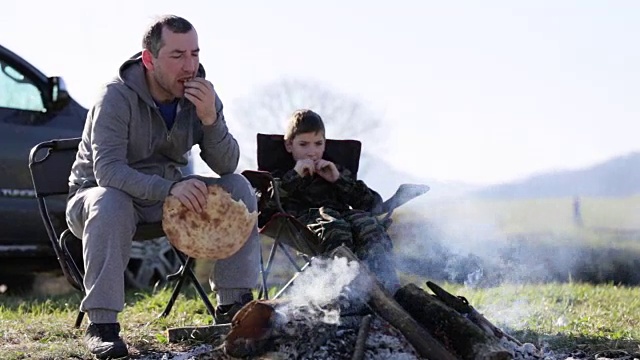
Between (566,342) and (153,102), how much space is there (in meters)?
2.03

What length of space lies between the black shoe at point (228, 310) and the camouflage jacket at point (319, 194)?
810mm

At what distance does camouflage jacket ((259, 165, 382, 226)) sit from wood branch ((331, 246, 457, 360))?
134 centimetres

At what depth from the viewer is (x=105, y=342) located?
3.88 m

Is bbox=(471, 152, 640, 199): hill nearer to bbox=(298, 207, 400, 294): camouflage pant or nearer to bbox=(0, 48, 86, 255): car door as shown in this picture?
bbox=(298, 207, 400, 294): camouflage pant

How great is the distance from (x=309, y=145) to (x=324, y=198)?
10.9 inches

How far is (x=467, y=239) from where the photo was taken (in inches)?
214

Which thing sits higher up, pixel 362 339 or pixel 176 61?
pixel 176 61

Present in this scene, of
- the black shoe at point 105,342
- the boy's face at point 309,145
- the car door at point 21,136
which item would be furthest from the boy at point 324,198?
the car door at point 21,136

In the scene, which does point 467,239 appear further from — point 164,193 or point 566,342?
point 164,193

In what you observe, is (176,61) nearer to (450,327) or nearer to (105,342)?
(105,342)

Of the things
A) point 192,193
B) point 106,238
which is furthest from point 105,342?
point 192,193

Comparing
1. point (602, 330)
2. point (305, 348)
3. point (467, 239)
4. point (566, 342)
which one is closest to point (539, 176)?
point (467, 239)

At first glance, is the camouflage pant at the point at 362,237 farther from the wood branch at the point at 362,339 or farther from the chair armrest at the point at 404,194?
the wood branch at the point at 362,339

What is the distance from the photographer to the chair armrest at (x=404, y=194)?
4988 mm
